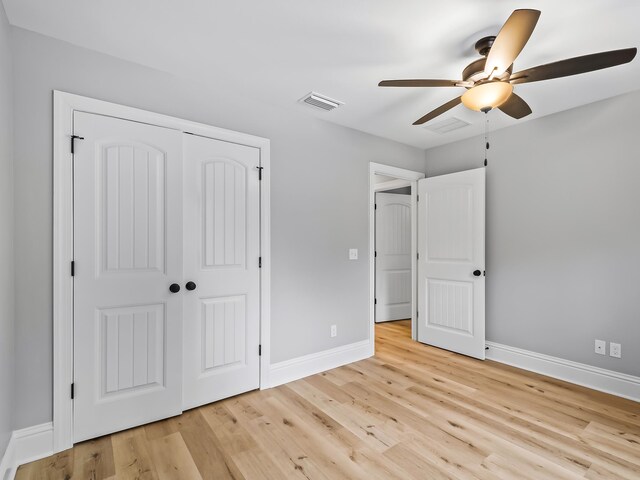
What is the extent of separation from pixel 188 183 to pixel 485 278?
10.6 ft

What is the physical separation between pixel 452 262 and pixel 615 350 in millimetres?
1574

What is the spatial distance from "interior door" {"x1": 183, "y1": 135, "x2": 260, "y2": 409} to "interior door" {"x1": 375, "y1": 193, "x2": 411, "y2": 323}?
2912 mm

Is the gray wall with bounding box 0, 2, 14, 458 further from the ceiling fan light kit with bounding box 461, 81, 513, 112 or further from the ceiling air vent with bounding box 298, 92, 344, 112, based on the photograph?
the ceiling fan light kit with bounding box 461, 81, 513, 112

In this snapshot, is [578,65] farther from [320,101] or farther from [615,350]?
[615,350]

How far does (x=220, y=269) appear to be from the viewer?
2.58 meters

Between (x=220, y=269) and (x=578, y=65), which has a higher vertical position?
(x=578, y=65)

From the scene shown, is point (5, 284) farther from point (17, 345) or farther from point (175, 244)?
point (175, 244)

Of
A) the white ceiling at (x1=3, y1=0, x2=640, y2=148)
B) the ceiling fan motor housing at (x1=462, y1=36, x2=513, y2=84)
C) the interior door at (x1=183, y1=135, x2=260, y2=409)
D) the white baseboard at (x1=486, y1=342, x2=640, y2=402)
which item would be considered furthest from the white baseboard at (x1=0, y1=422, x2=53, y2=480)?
the white baseboard at (x1=486, y1=342, x2=640, y2=402)

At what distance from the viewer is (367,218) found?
3.60 metres

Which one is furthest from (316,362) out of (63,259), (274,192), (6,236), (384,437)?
(6,236)

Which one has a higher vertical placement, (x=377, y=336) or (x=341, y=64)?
(x=341, y=64)

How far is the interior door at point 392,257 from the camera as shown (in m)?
5.27

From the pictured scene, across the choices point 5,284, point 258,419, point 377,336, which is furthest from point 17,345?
point 377,336

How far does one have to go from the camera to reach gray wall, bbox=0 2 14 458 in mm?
1653
